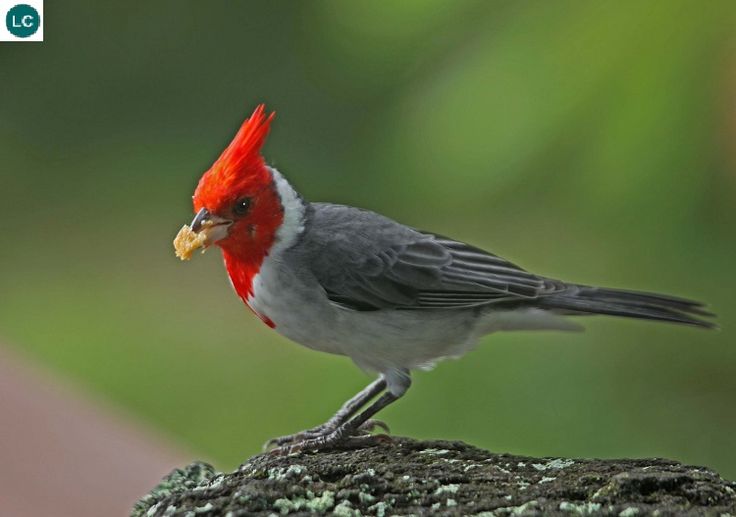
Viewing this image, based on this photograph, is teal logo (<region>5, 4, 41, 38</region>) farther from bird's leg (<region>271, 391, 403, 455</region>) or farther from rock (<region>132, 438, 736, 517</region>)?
rock (<region>132, 438, 736, 517</region>)

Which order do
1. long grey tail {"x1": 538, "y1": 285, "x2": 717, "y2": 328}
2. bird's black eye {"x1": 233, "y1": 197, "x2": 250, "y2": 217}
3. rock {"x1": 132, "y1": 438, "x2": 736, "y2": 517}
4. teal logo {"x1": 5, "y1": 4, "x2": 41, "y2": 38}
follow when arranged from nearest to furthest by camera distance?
rock {"x1": 132, "y1": 438, "x2": 736, "y2": 517} → bird's black eye {"x1": 233, "y1": 197, "x2": 250, "y2": 217} → long grey tail {"x1": 538, "y1": 285, "x2": 717, "y2": 328} → teal logo {"x1": 5, "y1": 4, "x2": 41, "y2": 38}

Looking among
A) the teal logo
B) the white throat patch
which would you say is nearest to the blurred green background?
the white throat patch

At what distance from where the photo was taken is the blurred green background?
219cm

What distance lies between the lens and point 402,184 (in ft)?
9.60

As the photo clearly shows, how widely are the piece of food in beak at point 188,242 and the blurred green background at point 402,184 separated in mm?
595

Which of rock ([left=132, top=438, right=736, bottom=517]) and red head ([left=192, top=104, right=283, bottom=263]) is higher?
red head ([left=192, top=104, right=283, bottom=263])

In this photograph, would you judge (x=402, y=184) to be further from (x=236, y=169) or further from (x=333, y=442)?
(x=333, y=442)

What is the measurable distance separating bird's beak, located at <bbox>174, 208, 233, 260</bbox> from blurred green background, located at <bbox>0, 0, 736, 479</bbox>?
21.2 inches

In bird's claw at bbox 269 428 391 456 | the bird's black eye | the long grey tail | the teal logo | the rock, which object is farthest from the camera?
the teal logo

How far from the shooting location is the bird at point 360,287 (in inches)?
83.5

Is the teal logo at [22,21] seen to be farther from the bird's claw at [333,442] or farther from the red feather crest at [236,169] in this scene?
the bird's claw at [333,442]

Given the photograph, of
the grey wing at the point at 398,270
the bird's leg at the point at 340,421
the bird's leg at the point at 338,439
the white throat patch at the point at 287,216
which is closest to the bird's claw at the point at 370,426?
the bird's leg at the point at 340,421

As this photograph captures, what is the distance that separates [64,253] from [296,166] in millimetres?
1192

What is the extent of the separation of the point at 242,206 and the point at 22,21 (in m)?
1.90
